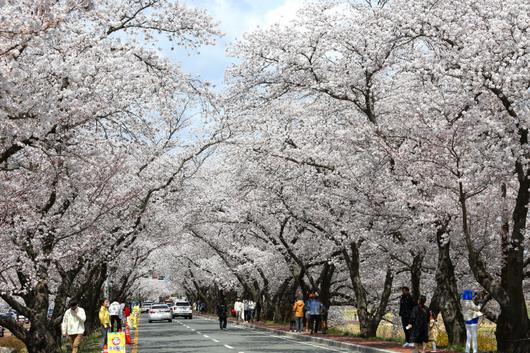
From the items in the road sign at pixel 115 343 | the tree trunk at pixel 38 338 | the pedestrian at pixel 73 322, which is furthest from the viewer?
the tree trunk at pixel 38 338

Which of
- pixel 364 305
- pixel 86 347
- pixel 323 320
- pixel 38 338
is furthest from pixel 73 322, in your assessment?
pixel 323 320

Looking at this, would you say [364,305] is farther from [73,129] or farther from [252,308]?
[252,308]

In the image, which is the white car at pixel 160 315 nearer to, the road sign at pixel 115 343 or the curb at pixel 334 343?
the curb at pixel 334 343

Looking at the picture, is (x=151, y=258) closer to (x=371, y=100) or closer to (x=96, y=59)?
(x=371, y=100)

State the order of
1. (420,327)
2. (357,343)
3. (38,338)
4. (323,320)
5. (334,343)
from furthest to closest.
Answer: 1. (323,320)
2. (334,343)
3. (357,343)
4. (38,338)
5. (420,327)

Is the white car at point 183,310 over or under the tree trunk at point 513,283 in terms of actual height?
over

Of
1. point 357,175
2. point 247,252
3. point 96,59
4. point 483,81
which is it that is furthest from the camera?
point 247,252

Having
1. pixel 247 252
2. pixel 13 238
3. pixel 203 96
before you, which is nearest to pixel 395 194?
pixel 203 96

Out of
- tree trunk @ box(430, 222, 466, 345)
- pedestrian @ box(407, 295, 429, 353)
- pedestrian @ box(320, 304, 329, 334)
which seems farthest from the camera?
pedestrian @ box(320, 304, 329, 334)

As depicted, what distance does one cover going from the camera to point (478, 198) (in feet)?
72.9

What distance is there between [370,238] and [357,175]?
248 centimetres

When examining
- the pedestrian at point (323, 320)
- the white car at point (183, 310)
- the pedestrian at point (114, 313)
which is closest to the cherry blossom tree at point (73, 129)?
the pedestrian at point (114, 313)

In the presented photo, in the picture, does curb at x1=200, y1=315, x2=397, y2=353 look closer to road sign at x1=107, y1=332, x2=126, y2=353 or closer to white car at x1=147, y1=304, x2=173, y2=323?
road sign at x1=107, y1=332, x2=126, y2=353

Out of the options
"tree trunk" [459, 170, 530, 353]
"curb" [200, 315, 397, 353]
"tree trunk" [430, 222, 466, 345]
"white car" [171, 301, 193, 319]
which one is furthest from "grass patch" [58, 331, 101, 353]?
"white car" [171, 301, 193, 319]
